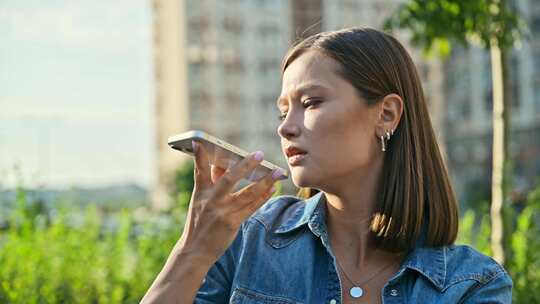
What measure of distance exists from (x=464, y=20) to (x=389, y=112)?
103 inches

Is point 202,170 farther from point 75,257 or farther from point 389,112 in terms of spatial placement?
point 75,257

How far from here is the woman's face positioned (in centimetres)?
220

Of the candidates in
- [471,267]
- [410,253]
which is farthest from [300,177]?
[471,267]

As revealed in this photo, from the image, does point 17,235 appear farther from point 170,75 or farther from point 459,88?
point 170,75

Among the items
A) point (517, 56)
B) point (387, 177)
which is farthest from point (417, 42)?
point (517, 56)

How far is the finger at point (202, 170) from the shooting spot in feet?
6.52

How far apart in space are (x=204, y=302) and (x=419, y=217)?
61cm

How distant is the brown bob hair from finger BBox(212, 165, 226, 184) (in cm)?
44

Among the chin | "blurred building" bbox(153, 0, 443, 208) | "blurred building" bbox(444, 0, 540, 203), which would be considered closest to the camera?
the chin

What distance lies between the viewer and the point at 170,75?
185ft

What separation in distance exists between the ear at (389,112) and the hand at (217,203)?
43 cm

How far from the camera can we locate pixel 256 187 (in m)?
2.03

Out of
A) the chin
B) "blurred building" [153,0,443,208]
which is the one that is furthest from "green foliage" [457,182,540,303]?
"blurred building" [153,0,443,208]

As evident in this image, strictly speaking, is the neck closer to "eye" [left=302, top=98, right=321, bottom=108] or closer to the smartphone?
"eye" [left=302, top=98, right=321, bottom=108]
